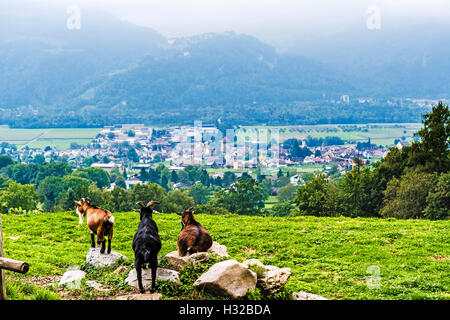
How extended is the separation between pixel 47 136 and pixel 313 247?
95156mm

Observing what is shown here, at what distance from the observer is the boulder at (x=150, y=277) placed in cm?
799

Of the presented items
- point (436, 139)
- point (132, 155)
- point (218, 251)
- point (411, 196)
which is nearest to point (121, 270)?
point (218, 251)

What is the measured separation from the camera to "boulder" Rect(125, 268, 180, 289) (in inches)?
315

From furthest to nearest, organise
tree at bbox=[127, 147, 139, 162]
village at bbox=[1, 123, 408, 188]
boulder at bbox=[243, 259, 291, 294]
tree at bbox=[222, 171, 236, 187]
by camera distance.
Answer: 1. tree at bbox=[127, 147, 139, 162]
2. village at bbox=[1, 123, 408, 188]
3. tree at bbox=[222, 171, 236, 187]
4. boulder at bbox=[243, 259, 291, 294]

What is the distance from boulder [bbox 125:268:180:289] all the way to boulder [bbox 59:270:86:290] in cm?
110

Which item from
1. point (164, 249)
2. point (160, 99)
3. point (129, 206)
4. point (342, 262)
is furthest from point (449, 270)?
point (160, 99)

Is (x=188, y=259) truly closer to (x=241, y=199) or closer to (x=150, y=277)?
(x=150, y=277)

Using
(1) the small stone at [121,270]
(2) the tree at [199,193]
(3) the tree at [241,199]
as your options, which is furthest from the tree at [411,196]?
(2) the tree at [199,193]

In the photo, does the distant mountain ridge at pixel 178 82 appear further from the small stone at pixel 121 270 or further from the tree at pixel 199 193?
the small stone at pixel 121 270

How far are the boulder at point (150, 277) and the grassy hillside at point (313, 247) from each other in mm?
2396

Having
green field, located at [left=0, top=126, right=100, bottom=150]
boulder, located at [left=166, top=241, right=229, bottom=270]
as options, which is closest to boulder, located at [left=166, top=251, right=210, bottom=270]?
boulder, located at [left=166, top=241, right=229, bottom=270]

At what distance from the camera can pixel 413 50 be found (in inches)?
6407
